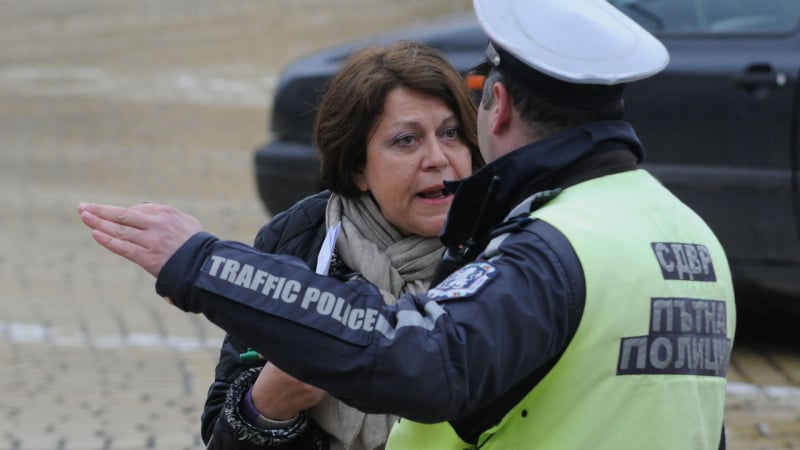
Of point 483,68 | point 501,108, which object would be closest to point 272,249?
point 483,68

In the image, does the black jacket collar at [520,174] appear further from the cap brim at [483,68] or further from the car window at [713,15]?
the car window at [713,15]

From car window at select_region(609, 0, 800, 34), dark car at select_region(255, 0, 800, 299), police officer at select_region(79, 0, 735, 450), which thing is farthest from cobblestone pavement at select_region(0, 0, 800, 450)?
police officer at select_region(79, 0, 735, 450)

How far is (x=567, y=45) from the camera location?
217 centimetres

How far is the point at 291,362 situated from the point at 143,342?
5.20 m

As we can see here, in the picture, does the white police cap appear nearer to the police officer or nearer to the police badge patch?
the police officer

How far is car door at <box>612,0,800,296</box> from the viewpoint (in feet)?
20.1

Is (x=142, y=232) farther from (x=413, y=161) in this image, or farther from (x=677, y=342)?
(x=413, y=161)

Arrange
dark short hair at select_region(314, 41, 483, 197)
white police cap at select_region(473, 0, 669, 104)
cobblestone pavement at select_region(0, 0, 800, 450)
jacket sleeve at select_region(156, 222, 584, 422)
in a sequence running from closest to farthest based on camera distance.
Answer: jacket sleeve at select_region(156, 222, 584, 422)
white police cap at select_region(473, 0, 669, 104)
dark short hair at select_region(314, 41, 483, 197)
cobblestone pavement at select_region(0, 0, 800, 450)

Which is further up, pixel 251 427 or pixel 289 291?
pixel 289 291

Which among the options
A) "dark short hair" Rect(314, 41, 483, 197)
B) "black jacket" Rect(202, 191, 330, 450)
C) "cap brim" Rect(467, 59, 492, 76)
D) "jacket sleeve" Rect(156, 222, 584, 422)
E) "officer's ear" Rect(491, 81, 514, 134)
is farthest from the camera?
"dark short hair" Rect(314, 41, 483, 197)

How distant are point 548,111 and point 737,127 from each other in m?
4.20

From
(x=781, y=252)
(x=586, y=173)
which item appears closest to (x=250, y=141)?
(x=781, y=252)

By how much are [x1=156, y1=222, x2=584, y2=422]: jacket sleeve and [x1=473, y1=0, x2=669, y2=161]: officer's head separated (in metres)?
0.23

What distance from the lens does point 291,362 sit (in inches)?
81.0
